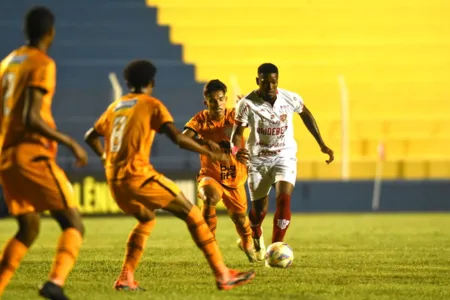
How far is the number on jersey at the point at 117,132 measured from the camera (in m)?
8.31

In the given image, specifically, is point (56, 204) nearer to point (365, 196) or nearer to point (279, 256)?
point (279, 256)

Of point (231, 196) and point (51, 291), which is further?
point (231, 196)

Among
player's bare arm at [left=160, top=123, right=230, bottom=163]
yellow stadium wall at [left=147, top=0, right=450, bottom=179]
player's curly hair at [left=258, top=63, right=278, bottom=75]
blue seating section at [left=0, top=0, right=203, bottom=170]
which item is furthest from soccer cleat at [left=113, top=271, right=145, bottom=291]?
yellow stadium wall at [left=147, top=0, right=450, bottom=179]

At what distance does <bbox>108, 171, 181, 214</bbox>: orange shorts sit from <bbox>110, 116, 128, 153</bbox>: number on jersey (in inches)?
9.0

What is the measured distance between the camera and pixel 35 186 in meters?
7.40

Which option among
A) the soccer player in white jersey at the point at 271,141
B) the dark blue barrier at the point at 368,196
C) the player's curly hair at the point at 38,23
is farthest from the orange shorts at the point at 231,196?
the dark blue barrier at the point at 368,196

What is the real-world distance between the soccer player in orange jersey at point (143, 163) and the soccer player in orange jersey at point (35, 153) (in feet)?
2.71

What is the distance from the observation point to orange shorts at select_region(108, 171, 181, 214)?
8297 millimetres

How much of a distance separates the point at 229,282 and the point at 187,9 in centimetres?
2128

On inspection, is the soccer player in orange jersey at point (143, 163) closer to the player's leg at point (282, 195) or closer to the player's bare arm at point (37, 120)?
the player's bare arm at point (37, 120)

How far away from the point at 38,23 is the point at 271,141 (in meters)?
4.24

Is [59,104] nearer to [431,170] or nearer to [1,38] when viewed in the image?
[1,38]

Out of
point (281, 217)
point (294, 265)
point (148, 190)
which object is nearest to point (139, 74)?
point (148, 190)

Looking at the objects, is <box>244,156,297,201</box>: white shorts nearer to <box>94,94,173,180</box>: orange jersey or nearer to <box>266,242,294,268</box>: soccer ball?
<box>266,242,294,268</box>: soccer ball
